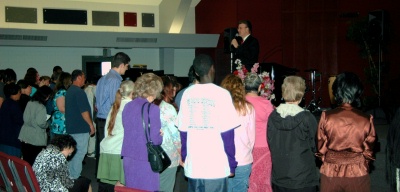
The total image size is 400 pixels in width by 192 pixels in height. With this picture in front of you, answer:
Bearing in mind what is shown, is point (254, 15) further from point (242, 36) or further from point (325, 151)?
point (325, 151)

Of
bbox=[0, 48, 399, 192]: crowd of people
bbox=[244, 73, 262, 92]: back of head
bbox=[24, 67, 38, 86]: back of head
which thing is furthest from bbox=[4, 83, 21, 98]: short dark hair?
bbox=[244, 73, 262, 92]: back of head

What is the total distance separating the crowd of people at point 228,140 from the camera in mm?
3445

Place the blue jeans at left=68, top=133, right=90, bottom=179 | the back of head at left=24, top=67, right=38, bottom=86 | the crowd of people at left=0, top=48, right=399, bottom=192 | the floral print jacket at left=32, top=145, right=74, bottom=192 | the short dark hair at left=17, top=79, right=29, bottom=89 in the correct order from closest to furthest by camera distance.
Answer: the crowd of people at left=0, top=48, right=399, bottom=192, the floral print jacket at left=32, top=145, right=74, bottom=192, the blue jeans at left=68, top=133, right=90, bottom=179, the short dark hair at left=17, top=79, right=29, bottom=89, the back of head at left=24, top=67, right=38, bottom=86

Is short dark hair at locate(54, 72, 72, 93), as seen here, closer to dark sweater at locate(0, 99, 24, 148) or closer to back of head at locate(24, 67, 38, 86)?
dark sweater at locate(0, 99, 24, 148)

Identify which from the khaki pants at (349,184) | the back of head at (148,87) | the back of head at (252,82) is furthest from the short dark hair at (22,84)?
the khaki pants at (349,184)

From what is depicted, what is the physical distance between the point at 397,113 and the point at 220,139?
4.22 feet

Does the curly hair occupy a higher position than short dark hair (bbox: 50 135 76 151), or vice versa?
the curly hair

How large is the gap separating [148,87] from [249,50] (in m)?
2.61

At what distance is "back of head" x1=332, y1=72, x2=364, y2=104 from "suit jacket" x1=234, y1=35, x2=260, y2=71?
2842 mm

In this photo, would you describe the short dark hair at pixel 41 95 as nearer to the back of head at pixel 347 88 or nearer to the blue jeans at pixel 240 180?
the blue jeans at pixel 240 180

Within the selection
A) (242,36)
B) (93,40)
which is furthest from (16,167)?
(93,40)

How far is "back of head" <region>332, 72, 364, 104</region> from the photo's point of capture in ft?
11.4

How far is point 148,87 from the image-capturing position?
13.1 feet

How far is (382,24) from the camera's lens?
9.29m
